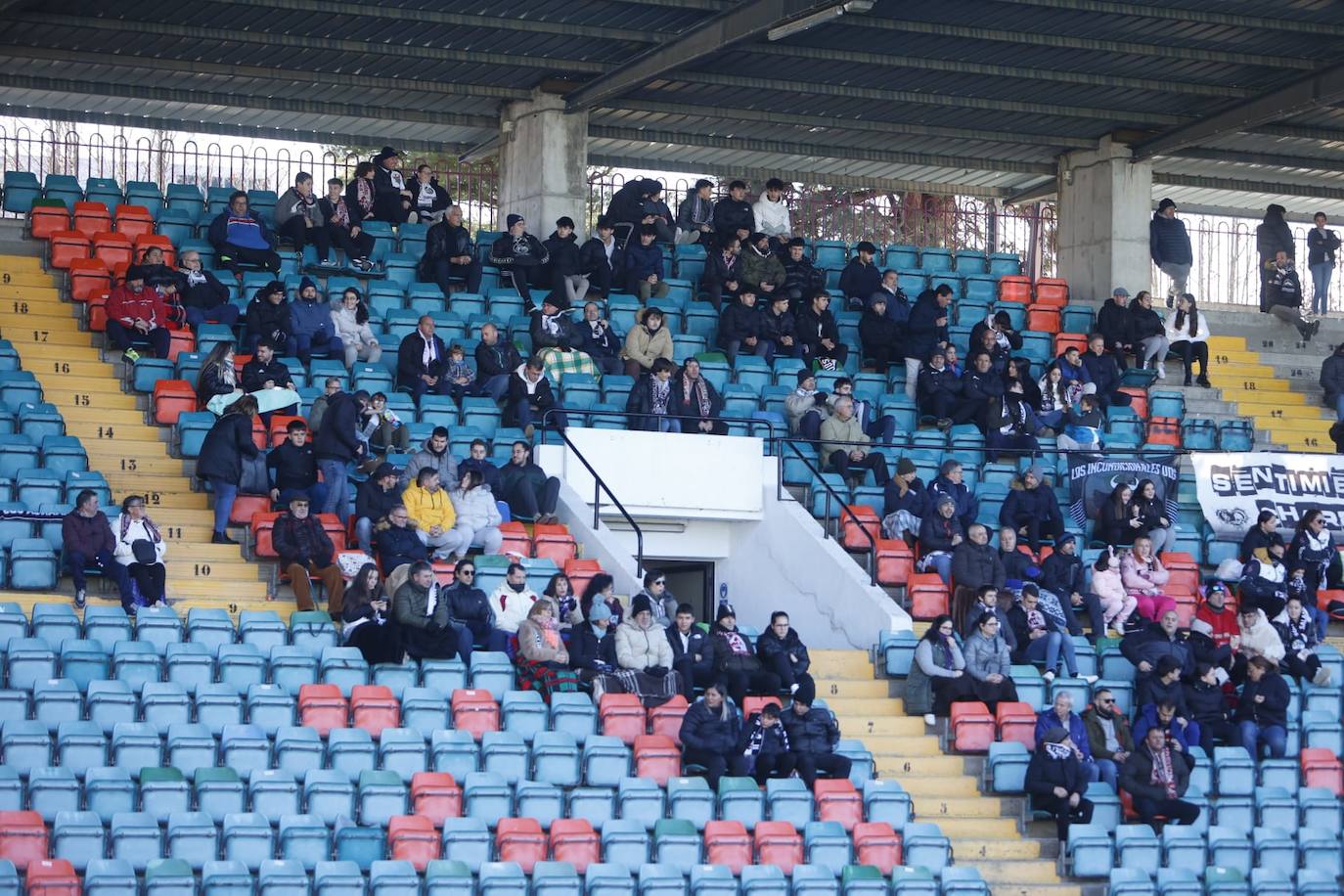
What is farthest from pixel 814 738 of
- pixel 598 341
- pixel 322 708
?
pixel 598 341

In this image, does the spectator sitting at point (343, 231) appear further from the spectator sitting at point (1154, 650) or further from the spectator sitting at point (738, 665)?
the spectator sitting at point (1154, 650)

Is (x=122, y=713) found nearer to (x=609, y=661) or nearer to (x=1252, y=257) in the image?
(x=609, y=661)

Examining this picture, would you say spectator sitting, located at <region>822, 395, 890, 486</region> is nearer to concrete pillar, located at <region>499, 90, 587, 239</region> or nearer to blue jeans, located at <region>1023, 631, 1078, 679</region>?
blue jeans, located at <region>1023, 631, 1078, 679</region>

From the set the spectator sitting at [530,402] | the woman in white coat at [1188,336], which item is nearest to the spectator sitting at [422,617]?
the spectator sitting at [530,402]

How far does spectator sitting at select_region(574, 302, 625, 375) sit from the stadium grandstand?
49 mm

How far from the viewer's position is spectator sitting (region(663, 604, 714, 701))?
57.8 feet

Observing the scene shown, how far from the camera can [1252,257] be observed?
3212cm

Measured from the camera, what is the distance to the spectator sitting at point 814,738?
16922 millimetres

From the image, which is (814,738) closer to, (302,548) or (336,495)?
(302,548)

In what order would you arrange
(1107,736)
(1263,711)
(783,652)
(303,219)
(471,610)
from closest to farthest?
(471,610)
(783,652)
(1107,736)
(1263,711)
(303,219)

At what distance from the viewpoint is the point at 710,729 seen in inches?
654

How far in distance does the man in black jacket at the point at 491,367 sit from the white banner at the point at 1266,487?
710 centimetres

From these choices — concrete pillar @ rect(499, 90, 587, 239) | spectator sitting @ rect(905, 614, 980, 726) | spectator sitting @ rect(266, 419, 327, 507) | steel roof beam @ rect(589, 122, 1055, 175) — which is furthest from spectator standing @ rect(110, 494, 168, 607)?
steel roof beam @ rect(589, 122, 1055, 175)

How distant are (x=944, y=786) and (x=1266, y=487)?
6.67 meters
